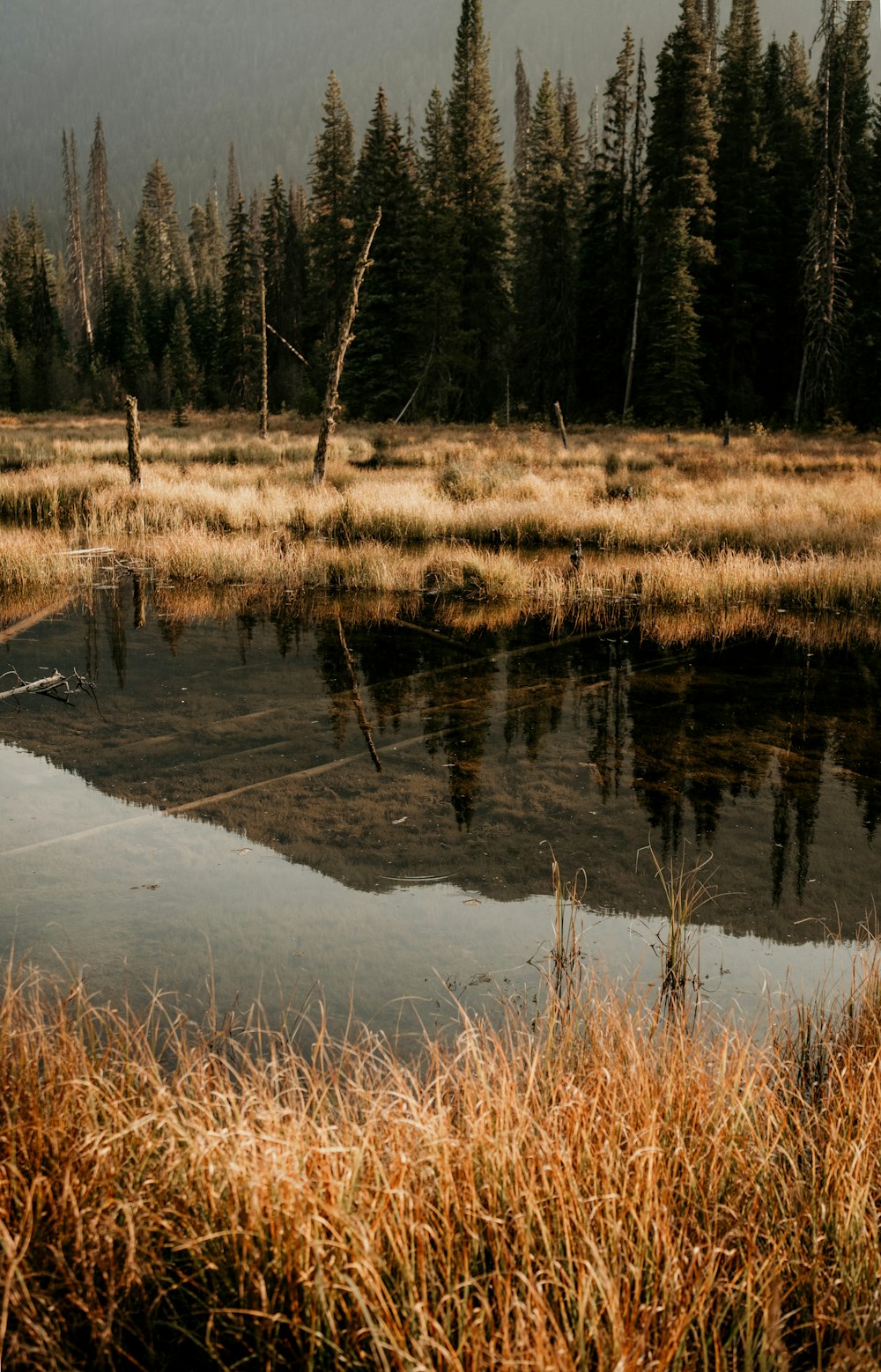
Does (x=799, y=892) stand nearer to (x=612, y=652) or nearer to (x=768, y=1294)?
(x=768, y=1294)

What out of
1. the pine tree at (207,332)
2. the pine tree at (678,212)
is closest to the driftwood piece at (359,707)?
the pine tree at (678,212)

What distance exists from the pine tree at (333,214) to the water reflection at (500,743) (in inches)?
1511

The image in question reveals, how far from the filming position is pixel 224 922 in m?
4.66

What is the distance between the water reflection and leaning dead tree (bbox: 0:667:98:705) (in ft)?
0.82

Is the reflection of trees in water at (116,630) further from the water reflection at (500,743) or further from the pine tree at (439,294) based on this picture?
the pine tree at (439,294)

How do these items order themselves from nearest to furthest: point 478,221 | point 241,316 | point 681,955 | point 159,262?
point 681,955
point 478,221
point 241,316
point 159,262

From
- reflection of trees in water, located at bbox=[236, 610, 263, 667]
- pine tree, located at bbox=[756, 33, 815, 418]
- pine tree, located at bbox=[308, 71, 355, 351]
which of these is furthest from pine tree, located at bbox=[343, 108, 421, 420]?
reflection of trees in water, located at bbox=[236, 610, 263, 667]

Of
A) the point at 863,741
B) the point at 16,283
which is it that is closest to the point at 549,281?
the point at 16,283

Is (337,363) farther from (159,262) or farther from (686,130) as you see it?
(159,262)

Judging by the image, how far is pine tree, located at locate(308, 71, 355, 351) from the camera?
47.7m

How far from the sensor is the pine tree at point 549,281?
1777 inches

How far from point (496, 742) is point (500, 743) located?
0.03 m

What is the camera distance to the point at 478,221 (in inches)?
1799

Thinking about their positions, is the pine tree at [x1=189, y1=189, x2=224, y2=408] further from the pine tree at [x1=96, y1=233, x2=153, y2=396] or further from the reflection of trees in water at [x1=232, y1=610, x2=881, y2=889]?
the reflection of trees in water at [x1=232, y1=610, x2=881, y2=889]
